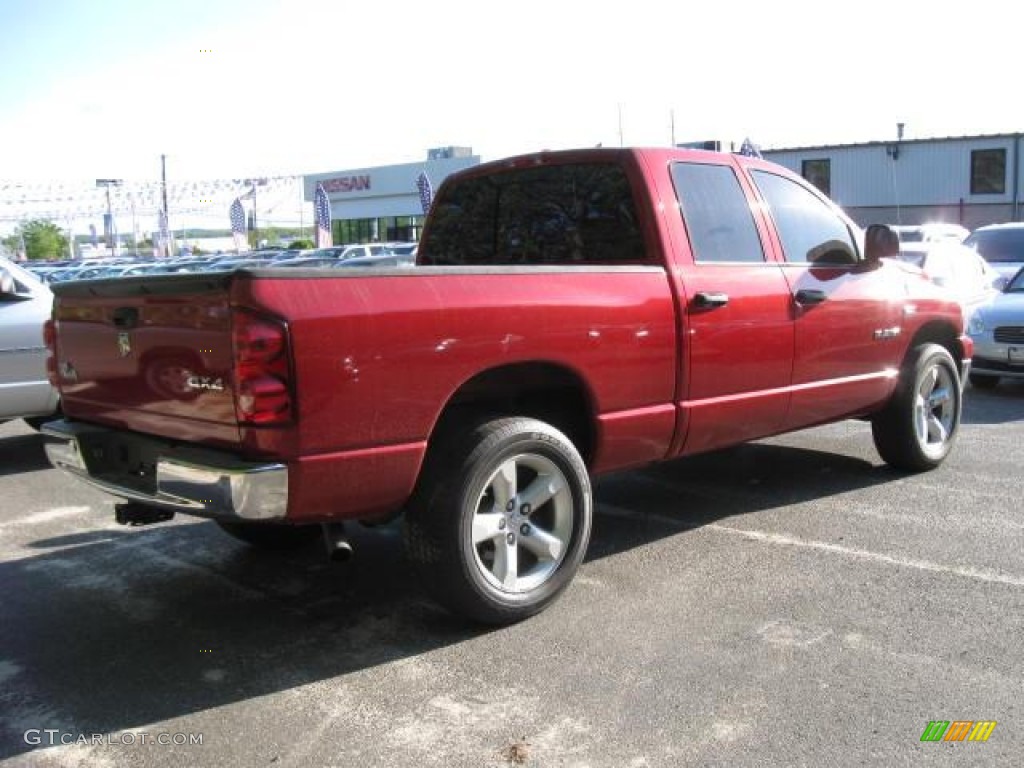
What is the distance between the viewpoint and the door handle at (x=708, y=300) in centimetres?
471

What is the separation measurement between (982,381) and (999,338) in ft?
3.48

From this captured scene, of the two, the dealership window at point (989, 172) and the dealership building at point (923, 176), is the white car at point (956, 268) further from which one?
the dealership window at point (989, 172)

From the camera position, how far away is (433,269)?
379cm

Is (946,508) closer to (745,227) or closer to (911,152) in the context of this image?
(745,227)

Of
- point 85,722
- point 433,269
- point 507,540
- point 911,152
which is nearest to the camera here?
point 85,722

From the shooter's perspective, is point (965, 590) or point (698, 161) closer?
point (965, 590)

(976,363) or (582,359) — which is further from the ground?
(582,359)

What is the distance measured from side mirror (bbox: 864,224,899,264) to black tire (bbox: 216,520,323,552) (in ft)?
11.7

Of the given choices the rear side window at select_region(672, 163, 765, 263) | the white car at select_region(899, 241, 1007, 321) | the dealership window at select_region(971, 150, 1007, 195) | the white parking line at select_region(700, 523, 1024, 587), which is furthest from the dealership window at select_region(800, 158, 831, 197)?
the white parking line at select_region(700, 523, 1024, 587)

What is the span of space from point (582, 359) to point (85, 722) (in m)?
2.34

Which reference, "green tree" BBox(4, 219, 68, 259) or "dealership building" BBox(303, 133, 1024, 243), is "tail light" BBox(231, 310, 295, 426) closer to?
"dealership building" BBox(303, 133, 1024, 243)

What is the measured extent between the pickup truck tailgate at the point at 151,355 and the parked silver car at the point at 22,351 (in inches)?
130

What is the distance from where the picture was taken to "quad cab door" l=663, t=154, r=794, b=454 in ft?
15.5

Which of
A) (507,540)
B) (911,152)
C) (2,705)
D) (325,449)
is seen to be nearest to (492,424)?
(507,540)
